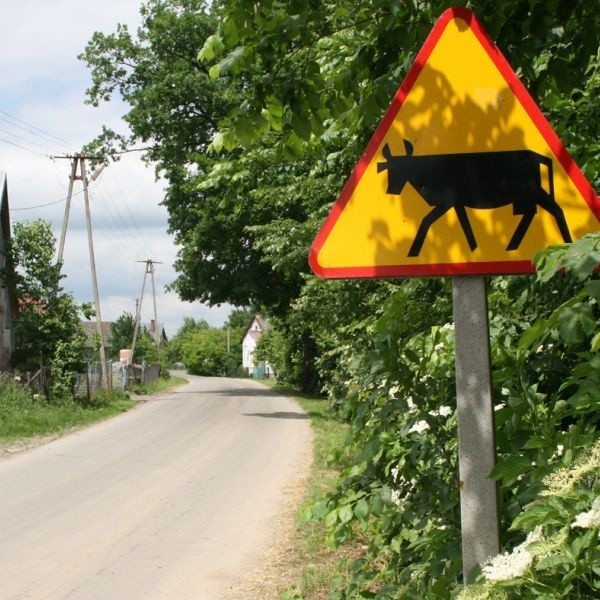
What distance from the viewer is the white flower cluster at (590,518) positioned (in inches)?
66.7

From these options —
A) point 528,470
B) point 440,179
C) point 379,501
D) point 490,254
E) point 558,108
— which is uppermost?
point 558,108

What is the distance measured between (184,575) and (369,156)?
515cm

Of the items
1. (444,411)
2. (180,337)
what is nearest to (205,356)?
(180,337)

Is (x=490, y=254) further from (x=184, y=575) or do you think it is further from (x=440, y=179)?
(x=184, y=575)

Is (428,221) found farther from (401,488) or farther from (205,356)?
(205,356)

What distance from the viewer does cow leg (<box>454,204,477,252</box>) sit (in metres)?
2.25

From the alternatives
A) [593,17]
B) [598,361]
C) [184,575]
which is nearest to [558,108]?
[593,17]

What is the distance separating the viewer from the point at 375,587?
5508mm

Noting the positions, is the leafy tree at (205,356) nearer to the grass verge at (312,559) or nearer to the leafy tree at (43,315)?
the leafy tree at (43,315)

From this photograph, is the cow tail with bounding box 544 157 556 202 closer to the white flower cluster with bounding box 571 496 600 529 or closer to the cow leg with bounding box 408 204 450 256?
the cow leg with bounding box 408 204 450 256

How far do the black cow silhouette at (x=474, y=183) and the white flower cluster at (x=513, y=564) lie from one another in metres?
0.76

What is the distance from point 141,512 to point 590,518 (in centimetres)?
826

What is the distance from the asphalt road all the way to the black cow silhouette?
4575mm

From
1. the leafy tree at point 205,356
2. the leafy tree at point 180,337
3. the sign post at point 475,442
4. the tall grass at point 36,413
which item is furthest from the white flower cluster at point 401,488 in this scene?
the leafy tree at point 180,337
